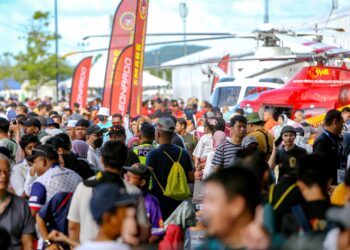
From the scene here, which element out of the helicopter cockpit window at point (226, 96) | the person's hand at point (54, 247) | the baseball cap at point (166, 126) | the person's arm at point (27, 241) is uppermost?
the helicopter cockpit window at point (226, 96)

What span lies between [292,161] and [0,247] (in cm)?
265

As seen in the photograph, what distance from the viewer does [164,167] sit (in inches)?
382

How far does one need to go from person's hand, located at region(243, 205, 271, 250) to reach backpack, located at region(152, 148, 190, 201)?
195 inches

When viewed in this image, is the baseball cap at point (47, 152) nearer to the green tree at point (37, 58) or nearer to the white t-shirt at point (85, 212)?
the white t-shirt at point (85, 212)

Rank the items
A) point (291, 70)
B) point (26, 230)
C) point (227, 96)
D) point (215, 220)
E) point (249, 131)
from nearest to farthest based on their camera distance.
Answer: point (215, 220), point (26, 230), point (249, 131), point (227, 96), point (291, 70)

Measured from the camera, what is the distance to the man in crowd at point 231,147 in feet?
35.7

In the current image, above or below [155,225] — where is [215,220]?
above

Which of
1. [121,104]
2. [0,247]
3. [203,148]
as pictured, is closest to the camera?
[0,247]

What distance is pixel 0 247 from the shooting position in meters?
5.61

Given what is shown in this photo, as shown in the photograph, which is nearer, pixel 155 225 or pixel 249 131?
pixel 155 225

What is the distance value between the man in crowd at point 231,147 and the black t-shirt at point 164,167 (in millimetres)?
953

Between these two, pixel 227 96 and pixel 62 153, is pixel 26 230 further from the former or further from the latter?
pixel 227 96

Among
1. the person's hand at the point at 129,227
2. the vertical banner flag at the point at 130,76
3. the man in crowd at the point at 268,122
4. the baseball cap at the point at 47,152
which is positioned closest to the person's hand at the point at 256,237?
the person's hand at the point at 129,227

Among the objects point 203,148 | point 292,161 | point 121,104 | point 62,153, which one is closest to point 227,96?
point 121,104
